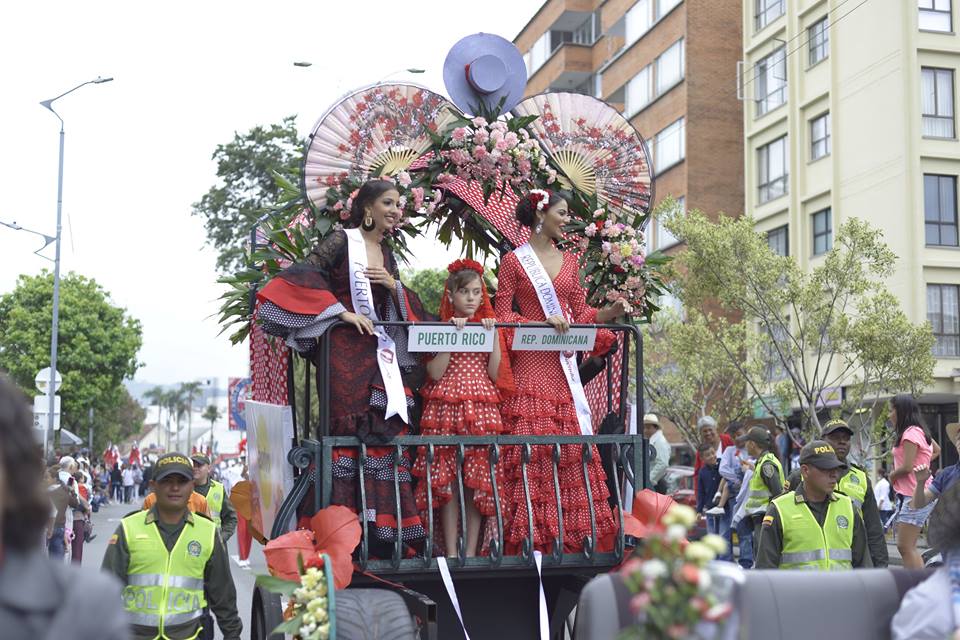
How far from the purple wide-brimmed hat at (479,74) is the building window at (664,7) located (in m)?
36.3

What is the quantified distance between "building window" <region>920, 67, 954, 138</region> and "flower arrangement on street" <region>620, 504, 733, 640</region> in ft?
102

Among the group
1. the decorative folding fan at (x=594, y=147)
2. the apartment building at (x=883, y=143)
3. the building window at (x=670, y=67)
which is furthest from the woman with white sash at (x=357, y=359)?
the building window at (x=670, y=67)

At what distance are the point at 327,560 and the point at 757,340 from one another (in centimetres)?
2423

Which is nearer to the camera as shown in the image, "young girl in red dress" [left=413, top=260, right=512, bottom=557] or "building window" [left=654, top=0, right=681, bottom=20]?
"young girl in red dress" [left=413, top=260, right=512, bottom=557]

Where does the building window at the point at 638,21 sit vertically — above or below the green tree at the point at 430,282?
above

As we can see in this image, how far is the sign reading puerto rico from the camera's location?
7.04m

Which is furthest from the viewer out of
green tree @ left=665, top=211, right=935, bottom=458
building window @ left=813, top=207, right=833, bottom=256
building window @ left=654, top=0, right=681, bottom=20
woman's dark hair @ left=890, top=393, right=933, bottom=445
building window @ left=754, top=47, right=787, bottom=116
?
building window @ left=654, top=0, right=681, bottom=20

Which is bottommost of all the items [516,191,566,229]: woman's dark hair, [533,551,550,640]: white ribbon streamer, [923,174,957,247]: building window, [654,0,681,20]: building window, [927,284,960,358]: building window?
[533,551,550,640]: white ribbon streamer

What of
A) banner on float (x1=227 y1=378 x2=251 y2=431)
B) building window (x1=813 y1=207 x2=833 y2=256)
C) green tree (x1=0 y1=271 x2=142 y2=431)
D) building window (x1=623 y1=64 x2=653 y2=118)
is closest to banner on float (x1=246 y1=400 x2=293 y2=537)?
banner on float (x1=227 y1=378 x2=251 y2=431)

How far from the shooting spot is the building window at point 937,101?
31719 millimetres

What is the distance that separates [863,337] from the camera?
24344 millimetres

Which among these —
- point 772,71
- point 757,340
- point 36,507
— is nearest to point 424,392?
point 36,507

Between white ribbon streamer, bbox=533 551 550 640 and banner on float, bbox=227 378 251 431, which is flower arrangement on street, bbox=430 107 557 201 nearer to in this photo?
white ribbon streamer, bbox=533 551 550 640

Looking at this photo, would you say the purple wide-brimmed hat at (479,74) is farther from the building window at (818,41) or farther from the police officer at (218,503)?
the building window at (818,41)
